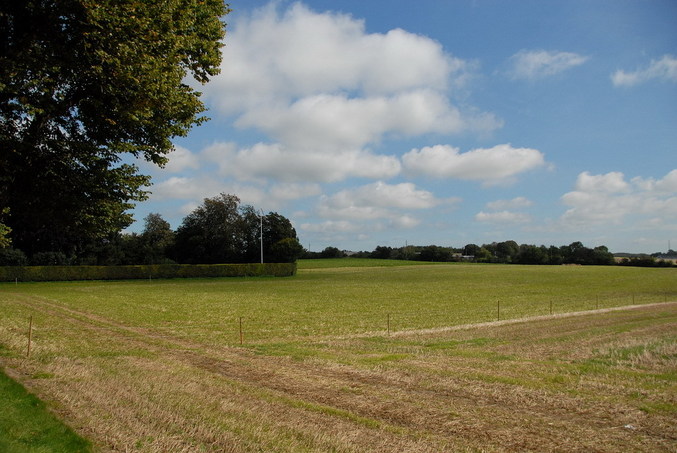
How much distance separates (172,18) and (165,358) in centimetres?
1062

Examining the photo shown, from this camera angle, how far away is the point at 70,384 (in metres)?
10.4

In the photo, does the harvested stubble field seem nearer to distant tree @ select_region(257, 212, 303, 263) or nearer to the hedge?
the hedge

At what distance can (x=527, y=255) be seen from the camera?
142000mm

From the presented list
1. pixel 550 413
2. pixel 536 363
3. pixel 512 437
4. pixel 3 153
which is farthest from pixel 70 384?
pixel 536 363

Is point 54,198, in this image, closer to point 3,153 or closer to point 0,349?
point 3,153

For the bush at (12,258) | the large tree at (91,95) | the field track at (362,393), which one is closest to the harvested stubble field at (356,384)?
the field track at (362,393)

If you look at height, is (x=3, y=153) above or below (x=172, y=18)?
below

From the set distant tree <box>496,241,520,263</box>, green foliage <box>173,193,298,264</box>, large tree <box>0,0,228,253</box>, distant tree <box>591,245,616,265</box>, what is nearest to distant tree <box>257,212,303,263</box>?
green foliage <box>173,193,298,264</box>

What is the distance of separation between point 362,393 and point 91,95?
11887mm

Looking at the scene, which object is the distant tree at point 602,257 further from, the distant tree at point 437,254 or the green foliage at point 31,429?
the green foliage at point 31,429

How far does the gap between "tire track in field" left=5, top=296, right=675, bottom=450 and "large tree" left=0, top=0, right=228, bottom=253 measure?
7307 mm

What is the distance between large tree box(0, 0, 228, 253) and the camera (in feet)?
40.6

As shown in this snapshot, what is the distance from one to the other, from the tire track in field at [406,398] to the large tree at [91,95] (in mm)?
7307

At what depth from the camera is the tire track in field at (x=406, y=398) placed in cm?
793
